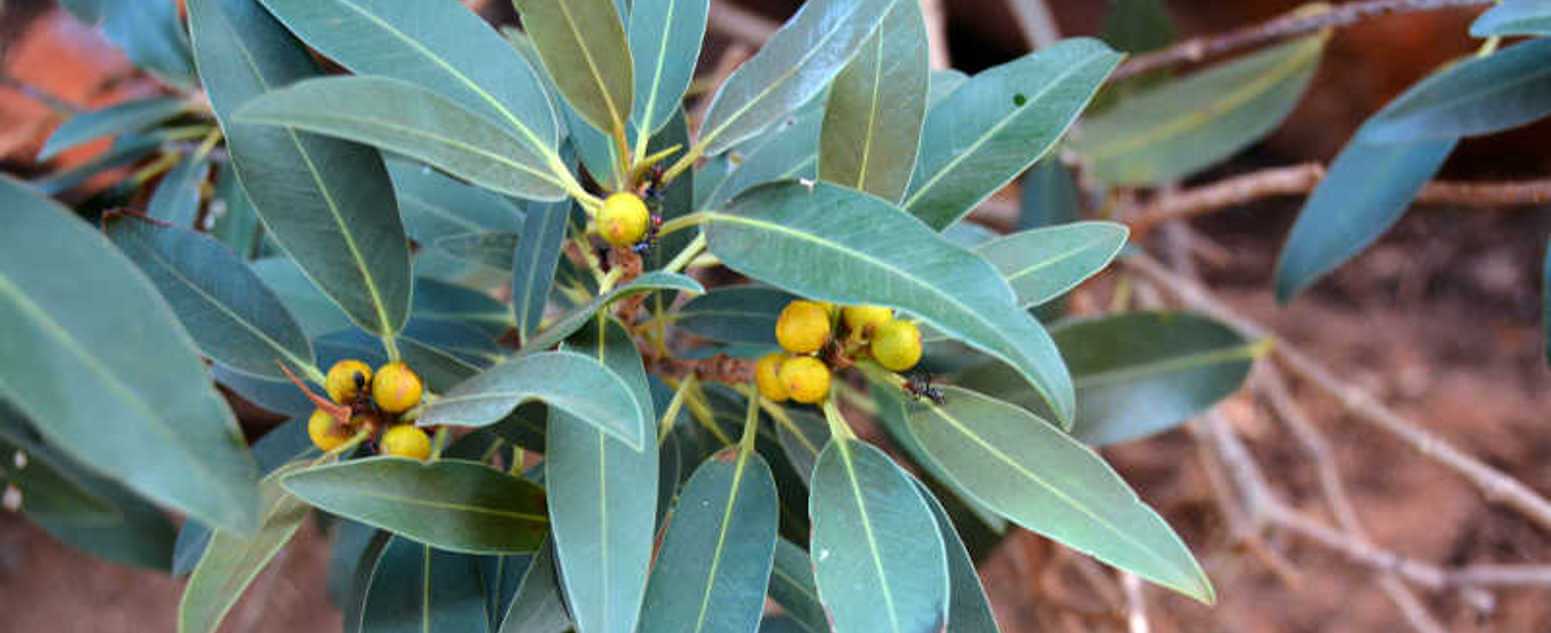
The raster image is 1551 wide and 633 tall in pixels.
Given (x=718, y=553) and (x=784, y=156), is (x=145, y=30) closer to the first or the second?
(x=784, y=156)

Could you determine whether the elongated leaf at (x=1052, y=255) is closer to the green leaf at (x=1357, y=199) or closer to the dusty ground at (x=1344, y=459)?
the green leaf at (x=1357, y=199)

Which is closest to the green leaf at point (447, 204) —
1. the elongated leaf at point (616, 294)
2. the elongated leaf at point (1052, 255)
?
the elongated leaf at point (616, 294)

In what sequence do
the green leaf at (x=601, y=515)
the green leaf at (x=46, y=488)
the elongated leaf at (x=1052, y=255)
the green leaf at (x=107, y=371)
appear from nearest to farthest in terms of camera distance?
the green leaf at (x=107, y=371) → the green leaf at (x=601, y=515) → the elongated leaf at (x=1052, y=255) → the green leaf at (x=46, y=488)

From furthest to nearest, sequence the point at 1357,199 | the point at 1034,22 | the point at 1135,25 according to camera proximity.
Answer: the point at 1034,22 → the point at 1135,25 → the point at 1357,199

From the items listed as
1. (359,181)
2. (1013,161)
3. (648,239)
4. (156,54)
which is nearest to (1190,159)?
(1013,161)

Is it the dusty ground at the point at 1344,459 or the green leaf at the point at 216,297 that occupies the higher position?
the green leaf at the point at 216,297

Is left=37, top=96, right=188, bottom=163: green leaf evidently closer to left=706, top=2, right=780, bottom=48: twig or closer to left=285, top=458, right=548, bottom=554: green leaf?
left=285, top=458, right=548, bottom=554: green leaf

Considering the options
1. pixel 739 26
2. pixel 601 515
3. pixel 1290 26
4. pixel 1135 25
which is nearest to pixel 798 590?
pixel 601 515
